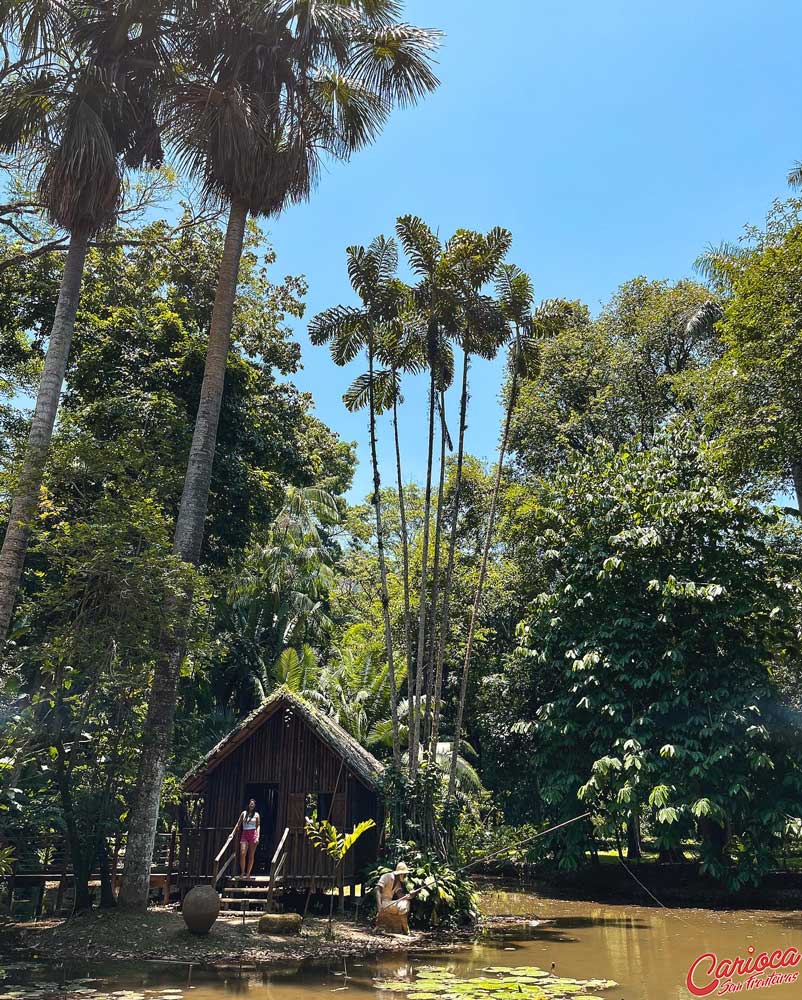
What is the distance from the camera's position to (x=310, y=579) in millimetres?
33656

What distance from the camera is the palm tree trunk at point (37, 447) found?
11352 mm

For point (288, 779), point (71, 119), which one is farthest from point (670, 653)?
point (71, 119)

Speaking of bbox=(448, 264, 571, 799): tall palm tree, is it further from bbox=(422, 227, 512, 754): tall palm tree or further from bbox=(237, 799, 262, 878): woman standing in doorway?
bbox=(237, 799, 262, 878): woman standing in doorway

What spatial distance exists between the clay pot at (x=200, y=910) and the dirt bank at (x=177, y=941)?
5.6 inches

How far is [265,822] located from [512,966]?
11.6 meters

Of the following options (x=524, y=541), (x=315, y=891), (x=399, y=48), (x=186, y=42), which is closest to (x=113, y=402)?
(x=186, y=42)

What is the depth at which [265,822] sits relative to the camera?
20562 millimetres

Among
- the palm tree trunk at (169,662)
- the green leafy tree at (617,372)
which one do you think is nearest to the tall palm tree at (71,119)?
the palm tree trunk at (169,662)

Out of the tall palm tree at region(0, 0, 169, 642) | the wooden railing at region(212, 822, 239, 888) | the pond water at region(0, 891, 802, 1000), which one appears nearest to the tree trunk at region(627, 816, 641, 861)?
the pond water at region(0, 891, 802, 1000)

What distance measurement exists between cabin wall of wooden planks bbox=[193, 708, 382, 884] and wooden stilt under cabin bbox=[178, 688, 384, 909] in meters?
0.02

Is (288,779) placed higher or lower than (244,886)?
higher

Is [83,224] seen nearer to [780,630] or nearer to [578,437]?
[780,630]

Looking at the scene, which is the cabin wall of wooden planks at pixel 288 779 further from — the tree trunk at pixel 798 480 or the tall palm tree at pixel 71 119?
the tree trunk at pixel 798 480

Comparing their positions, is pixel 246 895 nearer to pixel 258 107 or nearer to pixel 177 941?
pixel 177 941
